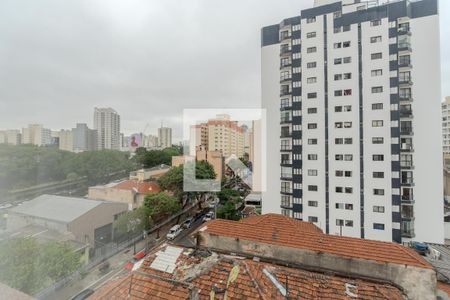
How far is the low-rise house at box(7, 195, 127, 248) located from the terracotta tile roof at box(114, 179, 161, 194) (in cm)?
68

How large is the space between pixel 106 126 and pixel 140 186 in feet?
16.5

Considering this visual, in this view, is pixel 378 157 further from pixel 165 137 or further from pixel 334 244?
pixel 165 137

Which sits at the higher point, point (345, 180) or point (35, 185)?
point (35, 185)

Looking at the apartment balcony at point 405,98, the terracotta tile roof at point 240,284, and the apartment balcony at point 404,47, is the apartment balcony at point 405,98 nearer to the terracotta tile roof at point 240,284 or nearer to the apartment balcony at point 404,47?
the apartment balcony at point 404,47

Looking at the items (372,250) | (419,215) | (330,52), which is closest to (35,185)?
(372,250)

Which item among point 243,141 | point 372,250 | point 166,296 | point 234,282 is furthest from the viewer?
point 243,141

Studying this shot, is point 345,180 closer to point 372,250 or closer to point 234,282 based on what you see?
point 372,250

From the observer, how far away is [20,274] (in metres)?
1.47

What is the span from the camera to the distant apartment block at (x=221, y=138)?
957 centimetres

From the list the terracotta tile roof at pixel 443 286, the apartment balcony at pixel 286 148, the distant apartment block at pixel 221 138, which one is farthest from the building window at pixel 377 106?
the distant apartment block at pixel 221 138

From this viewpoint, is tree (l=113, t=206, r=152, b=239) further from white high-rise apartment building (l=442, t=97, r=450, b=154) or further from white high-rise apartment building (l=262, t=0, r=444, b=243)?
white high-rise apartment building (l=442, t=97, r=450, b=154)

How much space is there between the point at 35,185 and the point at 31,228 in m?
1.11

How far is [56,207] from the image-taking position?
7.34 ft

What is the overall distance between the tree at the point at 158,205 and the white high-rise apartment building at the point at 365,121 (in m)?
3.22
